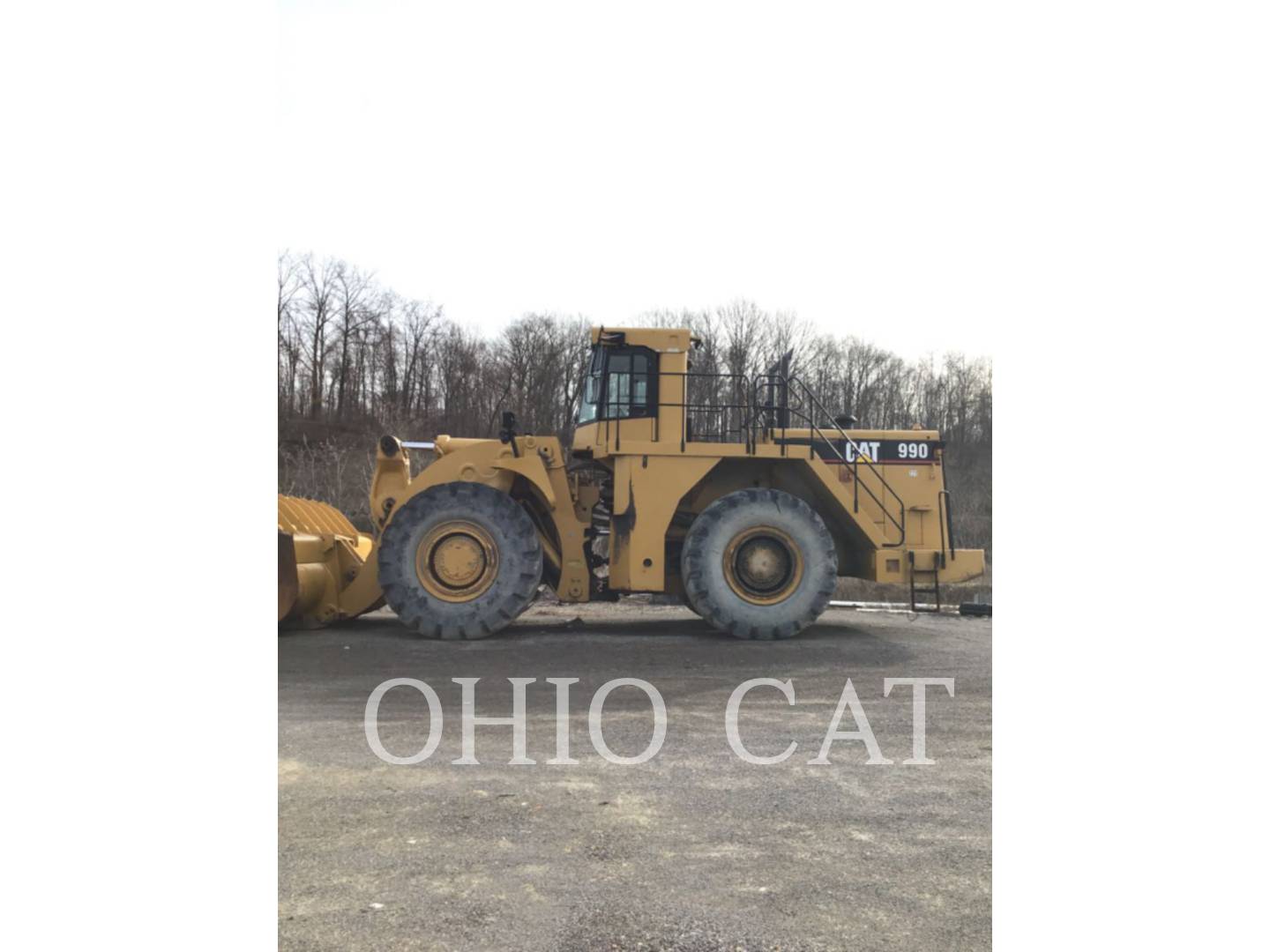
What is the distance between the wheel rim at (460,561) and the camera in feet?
35.3

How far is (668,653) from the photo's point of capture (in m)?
9.77

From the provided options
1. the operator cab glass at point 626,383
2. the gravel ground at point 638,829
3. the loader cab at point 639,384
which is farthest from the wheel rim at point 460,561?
the gravel ground at point 638,829

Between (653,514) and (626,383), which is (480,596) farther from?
(626,383)

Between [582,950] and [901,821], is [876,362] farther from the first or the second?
[582,950]

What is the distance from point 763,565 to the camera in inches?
428

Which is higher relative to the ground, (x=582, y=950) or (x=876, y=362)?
(x=876, y=362)

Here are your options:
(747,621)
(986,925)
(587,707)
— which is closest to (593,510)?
(747,621)

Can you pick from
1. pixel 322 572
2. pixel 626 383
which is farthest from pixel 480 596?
pixel 626 383

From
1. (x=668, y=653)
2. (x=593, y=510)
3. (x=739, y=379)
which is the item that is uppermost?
(x=739, y=379)

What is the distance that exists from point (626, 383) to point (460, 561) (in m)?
2.56

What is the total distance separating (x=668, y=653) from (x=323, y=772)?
4.74 m

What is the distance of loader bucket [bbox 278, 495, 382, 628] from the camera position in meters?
11.1

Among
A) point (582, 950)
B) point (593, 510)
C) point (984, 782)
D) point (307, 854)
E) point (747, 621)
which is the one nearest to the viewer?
point (582, 950)

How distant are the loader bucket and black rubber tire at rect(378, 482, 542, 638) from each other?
2.87ft
